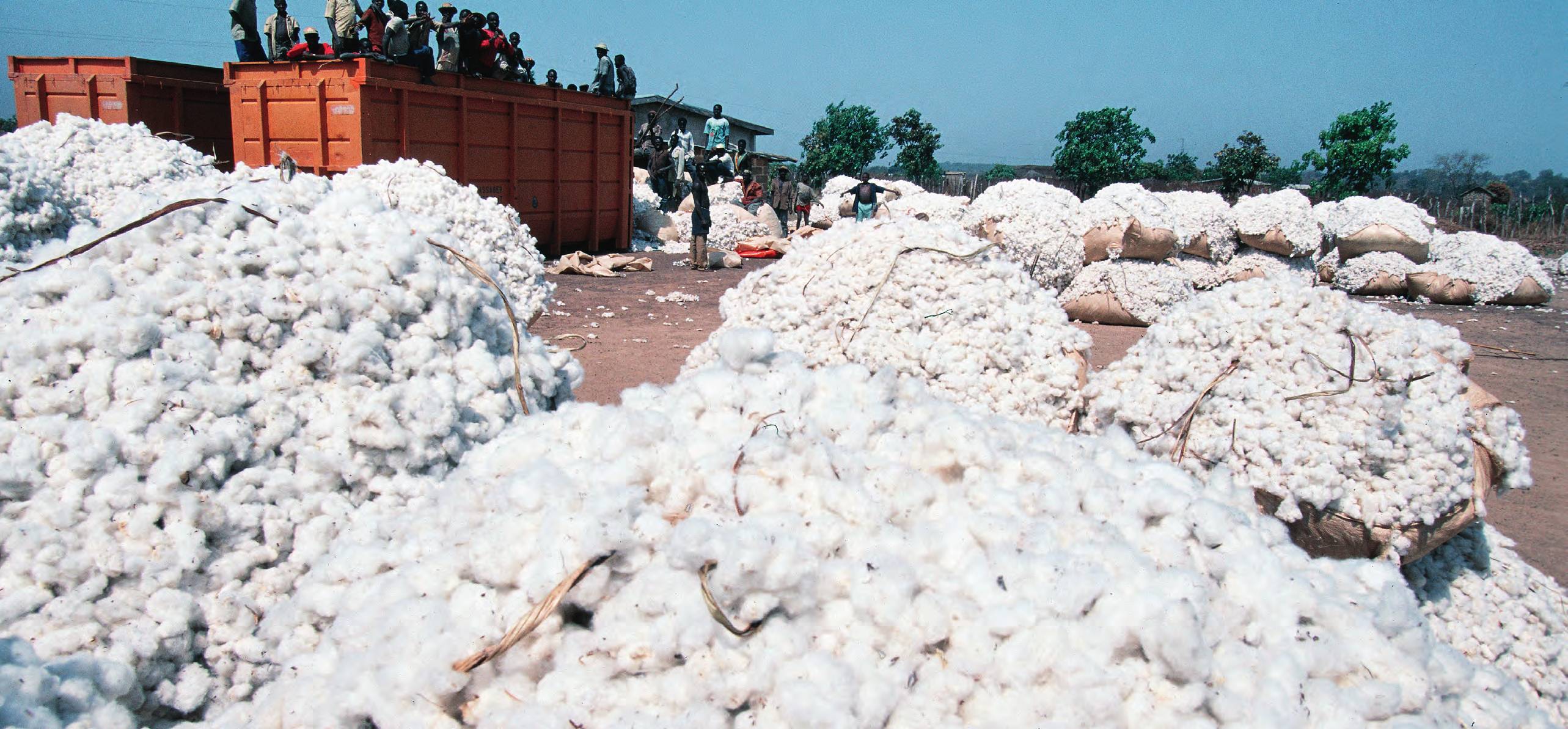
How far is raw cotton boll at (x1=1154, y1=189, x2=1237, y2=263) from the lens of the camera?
899 centimetres

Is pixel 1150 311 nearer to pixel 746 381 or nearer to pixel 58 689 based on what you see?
pixel 746 381

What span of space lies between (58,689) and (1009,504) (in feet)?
4.79

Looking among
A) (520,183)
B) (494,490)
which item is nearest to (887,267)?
(494,490)

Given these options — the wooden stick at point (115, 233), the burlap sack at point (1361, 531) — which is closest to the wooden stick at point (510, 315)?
the wooden stick at point (115, 233)

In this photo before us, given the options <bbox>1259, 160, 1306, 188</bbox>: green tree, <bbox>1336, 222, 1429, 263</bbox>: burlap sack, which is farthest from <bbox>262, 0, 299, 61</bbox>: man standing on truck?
<bbox>1259, 160, 1306, 188</bbox>: green tree

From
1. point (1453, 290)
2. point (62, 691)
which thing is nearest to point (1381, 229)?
point (1453, 290)

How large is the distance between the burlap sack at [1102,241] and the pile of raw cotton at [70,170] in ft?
24.2

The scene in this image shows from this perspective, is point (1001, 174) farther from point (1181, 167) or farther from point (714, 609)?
point (714, 609)

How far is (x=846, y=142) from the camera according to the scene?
110 ft

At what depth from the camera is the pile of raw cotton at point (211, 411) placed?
4.64ft

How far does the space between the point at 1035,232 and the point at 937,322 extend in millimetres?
5312

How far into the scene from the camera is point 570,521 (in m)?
1.23

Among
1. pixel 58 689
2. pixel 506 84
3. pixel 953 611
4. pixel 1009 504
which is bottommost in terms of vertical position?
pixel 58 689

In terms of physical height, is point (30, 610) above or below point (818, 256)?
below
